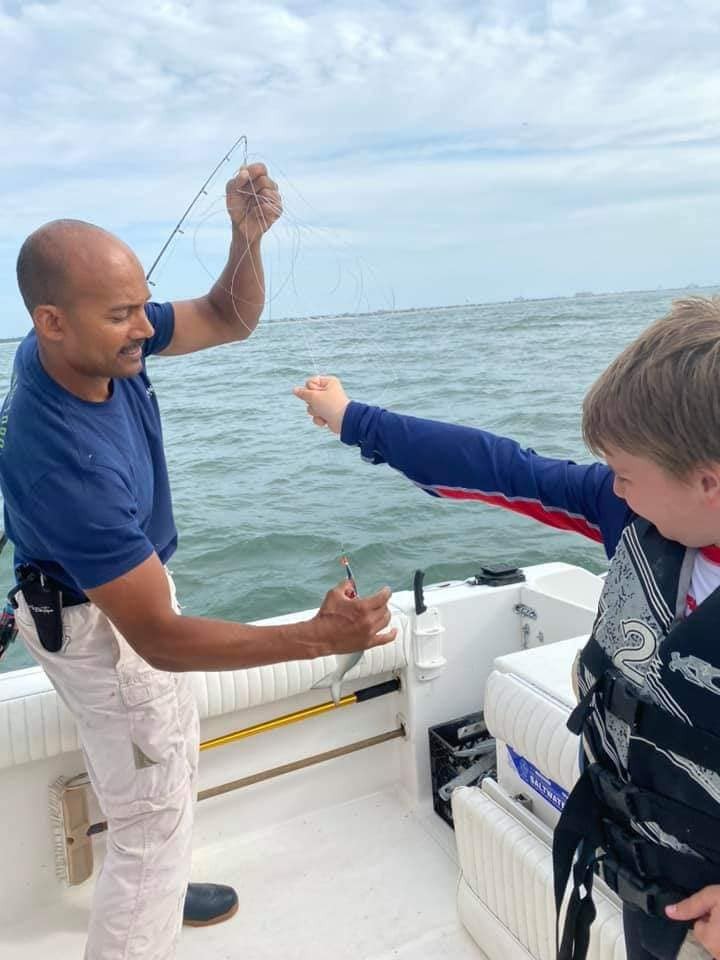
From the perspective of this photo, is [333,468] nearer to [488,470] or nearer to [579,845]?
[488,470]

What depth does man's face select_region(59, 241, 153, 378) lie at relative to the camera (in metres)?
1.91

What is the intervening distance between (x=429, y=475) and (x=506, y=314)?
27253 mm

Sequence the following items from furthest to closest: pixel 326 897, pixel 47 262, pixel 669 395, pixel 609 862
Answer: pixel 326 897, pixel 47 262, pixel 609 862, pixel 669 395

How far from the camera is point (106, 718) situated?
2104mm

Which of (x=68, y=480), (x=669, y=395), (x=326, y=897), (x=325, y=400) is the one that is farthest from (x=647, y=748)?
(x=326, y=897)

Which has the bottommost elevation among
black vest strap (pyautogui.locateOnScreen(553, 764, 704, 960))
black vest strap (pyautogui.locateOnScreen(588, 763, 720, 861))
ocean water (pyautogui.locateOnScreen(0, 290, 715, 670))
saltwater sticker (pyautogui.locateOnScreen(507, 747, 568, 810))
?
ocean water (pyautogui.locateOnScreen(0, 290, 715, 670))

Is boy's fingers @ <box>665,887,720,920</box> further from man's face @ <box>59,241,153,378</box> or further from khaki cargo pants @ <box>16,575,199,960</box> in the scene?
man's face @ <box>59,241,153,378</box>

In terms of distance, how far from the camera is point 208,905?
8.98ft

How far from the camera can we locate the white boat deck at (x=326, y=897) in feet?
8.59

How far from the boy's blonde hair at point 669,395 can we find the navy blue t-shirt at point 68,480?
1.08 meters

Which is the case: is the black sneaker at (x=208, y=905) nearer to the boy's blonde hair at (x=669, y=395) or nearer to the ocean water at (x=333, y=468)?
the ocean water at (x=333, y=468)

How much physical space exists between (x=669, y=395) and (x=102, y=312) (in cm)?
134

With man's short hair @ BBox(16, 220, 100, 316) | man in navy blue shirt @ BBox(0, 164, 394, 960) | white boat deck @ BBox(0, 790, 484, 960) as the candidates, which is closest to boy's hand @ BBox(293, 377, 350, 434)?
man in navy blue shirt @ BBox(0, 164, 394, 960)

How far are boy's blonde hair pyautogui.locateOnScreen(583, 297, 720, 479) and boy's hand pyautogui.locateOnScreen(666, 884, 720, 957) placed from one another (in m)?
0.62
